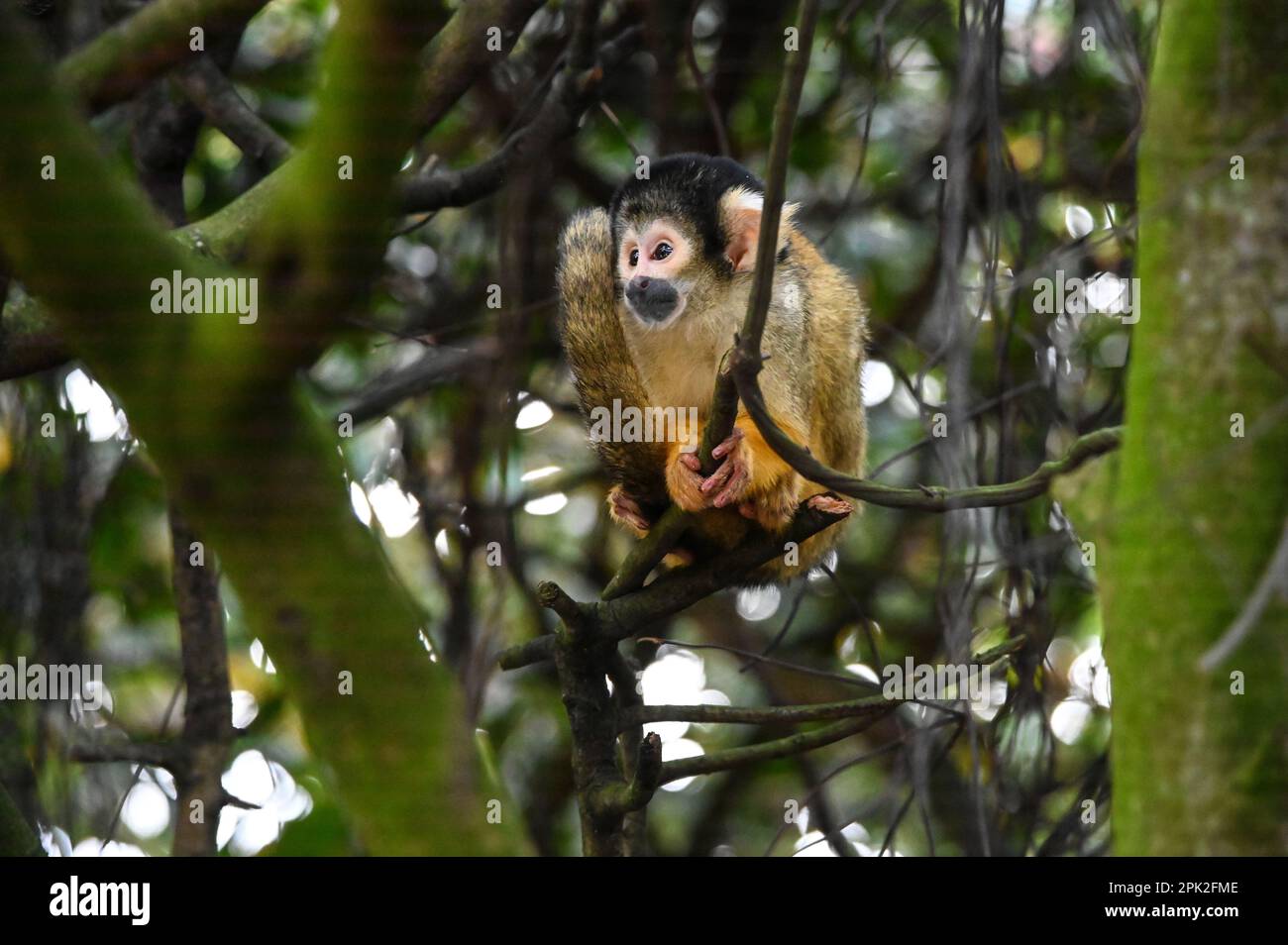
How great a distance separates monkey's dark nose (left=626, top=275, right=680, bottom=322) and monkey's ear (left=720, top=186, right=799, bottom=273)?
0.16 metres

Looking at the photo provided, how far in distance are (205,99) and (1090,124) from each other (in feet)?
6.57

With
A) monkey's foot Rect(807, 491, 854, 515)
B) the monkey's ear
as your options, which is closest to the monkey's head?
the monkey's ear

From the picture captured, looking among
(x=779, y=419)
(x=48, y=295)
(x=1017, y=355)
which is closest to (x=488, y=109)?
(x=779, y=419)

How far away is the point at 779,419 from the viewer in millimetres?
2264

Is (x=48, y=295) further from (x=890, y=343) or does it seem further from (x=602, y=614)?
(x=890, y=343)

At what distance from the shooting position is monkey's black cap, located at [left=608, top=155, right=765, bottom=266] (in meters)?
2.47

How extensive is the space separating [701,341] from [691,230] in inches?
8.1

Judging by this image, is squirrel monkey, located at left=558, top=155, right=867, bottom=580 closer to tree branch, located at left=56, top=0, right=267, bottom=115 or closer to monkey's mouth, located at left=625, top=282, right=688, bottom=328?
monkey's mouth, located at left=625, top=282, right=688, bottom=328

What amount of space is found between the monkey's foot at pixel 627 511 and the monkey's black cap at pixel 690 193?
487mm

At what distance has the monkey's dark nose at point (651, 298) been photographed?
7.79 ft

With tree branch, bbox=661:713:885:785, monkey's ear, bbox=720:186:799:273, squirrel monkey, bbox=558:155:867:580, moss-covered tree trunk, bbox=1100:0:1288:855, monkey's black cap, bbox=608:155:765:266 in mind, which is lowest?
tree branch, bbox=661:713:885:785

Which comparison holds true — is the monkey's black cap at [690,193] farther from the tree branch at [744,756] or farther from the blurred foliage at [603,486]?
the tree branch at [744,756]

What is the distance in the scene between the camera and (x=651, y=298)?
2.37 metres

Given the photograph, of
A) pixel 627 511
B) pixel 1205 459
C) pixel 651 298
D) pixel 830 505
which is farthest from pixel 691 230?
pixel 1205 459
